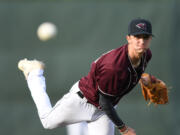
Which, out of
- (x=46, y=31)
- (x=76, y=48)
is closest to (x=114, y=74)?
(x=46, y=31)

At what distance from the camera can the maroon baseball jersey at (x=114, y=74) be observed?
324 cm

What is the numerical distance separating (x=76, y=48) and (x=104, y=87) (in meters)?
2.06

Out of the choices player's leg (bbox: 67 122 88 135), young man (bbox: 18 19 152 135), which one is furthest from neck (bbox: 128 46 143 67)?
player's leg (bbox: 67 122 88 135)

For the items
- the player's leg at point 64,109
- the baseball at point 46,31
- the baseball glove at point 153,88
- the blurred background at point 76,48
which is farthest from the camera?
the blurred background at point 76,48

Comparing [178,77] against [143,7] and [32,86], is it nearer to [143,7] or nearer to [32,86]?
[143,7]

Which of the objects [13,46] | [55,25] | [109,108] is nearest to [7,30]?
[13,46]

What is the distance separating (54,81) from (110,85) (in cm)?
211

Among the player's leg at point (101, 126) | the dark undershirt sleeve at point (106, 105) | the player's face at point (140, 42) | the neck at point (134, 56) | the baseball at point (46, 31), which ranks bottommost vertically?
the player's leg at point (101, 126)

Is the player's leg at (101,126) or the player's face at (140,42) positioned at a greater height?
the player's face at (140,42)

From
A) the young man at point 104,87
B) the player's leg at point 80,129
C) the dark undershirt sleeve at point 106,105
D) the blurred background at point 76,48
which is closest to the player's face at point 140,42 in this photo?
the young man at point 104,87

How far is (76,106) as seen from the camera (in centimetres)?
365

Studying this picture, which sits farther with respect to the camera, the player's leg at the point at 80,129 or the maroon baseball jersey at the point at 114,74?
the player's leg at the point at 80,129

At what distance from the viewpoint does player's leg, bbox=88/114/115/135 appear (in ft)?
12.1

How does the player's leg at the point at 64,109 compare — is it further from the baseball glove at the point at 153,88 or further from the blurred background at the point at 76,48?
the blurred background at the point at 76,48
